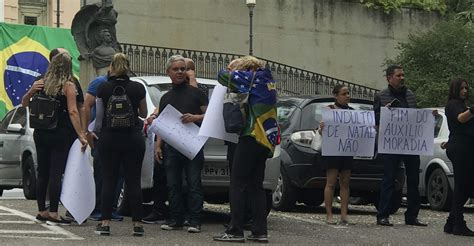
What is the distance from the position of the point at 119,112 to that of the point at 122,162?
22.6 inches

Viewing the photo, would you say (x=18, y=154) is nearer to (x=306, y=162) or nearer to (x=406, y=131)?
(x=306, y=162)

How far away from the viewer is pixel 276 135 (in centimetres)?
922

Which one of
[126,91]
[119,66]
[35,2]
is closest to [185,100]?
[126,91]

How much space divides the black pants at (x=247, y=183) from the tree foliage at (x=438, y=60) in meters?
18.9

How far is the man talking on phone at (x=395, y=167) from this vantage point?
11.4m

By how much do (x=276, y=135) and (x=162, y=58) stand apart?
2152 cm

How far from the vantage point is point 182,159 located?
9984 mm

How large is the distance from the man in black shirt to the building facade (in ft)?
122

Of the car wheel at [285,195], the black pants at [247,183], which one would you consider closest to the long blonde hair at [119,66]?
the black pants at [247,183]

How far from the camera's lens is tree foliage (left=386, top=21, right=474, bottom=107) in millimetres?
27672

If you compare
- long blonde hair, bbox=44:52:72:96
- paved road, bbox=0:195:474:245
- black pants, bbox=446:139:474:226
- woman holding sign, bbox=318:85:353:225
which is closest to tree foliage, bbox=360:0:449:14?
paved road, bbox=0:195:474:245

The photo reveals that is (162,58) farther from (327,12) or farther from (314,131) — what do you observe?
(314,131)

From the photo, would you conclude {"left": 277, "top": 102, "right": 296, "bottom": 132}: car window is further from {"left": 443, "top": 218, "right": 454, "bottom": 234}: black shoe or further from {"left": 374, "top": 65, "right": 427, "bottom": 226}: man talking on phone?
{"left": 443, "top": 218, "right": 454, "bottom": 234}: black shoe

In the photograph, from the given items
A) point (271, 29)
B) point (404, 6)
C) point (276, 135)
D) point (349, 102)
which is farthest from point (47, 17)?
point (276, 135)
